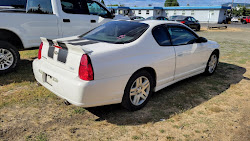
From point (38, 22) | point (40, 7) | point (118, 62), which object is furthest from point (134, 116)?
point (40, 7)

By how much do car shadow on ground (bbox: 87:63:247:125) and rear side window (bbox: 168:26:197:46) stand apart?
42.3 inches

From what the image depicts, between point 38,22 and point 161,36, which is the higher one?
point 38,22

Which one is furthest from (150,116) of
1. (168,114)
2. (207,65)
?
(207,65)

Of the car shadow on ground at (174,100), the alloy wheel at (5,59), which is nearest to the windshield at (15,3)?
the alloy wheel at (5,59)

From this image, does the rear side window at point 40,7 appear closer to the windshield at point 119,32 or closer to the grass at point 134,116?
the grass at point 134,116

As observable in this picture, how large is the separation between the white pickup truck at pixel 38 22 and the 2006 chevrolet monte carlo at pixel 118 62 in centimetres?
192

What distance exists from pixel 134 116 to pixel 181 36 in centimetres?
210

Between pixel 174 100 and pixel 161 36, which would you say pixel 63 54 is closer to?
pixel 161 36

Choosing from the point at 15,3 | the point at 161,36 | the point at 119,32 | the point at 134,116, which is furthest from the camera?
the point at 15,3

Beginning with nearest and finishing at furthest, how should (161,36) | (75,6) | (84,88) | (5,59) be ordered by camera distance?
1. (84,88)
2. (161,36)
3. (5,59)
4. (75,6)

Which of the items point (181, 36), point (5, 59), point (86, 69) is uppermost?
point (181, 36)

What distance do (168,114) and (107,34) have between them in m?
1.81

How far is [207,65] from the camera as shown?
5199 millimetres

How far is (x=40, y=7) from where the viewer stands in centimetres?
551
